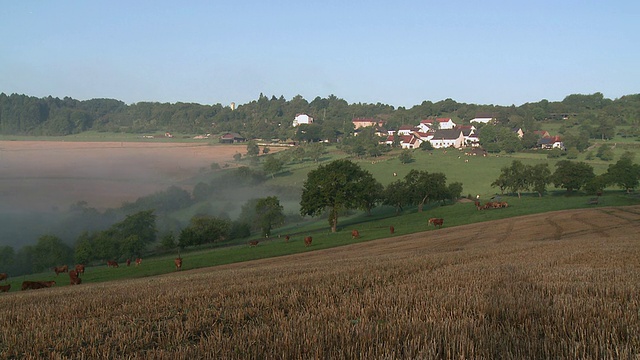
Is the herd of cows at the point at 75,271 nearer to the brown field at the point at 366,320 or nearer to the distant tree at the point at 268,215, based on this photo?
the distant tree at the point at 268,215

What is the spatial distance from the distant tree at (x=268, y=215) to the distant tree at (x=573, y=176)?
67.8m

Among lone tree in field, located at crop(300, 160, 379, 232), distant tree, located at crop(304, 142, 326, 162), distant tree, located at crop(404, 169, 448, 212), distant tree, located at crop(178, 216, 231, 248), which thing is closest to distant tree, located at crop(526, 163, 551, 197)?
distant tree, located at crop(404, 169, 448, 212)

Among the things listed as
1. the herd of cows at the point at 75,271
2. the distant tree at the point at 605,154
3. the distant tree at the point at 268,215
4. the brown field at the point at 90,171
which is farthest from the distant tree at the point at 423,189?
the brown field at the point at 90,171

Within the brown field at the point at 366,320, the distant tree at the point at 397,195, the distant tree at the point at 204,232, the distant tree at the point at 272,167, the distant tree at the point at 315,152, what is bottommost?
the distant tree at the point at 204,232

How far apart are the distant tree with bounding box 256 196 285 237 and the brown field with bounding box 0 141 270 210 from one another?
177ft

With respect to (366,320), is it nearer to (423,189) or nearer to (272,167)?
(423,189)

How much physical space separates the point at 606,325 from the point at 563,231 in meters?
43.9

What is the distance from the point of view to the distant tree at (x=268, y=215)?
3561 inches

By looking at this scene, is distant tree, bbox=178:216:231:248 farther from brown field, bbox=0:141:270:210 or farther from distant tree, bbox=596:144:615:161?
distant tree, bbox=596:144:615:161

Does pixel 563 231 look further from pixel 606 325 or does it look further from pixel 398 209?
pixel 398 209

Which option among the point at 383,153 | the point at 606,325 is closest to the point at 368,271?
the point at 606,325

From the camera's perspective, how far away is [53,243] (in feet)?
276

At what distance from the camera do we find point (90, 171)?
15188 cm

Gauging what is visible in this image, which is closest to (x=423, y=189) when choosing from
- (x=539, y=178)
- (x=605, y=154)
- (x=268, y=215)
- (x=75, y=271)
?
(x=539, y=178)
